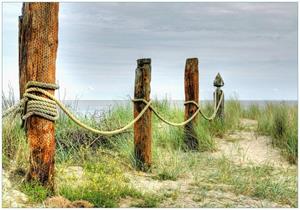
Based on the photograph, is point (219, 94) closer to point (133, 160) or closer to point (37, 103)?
point (133, 160)

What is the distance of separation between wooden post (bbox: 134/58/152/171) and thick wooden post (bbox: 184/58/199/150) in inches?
81.6

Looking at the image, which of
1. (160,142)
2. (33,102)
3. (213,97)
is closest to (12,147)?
(33,102)

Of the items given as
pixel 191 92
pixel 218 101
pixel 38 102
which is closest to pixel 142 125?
pixel 38 102

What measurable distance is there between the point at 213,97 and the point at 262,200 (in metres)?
5.46

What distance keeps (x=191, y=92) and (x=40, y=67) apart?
4.29 meters

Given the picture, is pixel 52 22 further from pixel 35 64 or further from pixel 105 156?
pixel 105 156

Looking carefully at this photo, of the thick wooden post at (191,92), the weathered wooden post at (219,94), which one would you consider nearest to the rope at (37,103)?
the thick wooden post at (191,92)

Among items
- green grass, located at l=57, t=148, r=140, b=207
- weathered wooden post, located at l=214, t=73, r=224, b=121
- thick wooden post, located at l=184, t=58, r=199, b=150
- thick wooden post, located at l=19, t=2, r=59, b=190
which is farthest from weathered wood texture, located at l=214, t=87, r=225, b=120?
thick wooden post, located at l=19, t=2, r=59, b=190

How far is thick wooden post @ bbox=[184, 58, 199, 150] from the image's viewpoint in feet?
26.4

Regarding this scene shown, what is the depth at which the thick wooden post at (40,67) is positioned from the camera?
4125 mm

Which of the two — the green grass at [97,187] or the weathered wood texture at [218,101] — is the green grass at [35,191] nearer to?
the green grass at [97,187]

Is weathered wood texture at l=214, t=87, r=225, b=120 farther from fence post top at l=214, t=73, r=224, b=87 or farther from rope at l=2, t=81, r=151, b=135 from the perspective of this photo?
rope at l=2, t=81, r=151, b=135

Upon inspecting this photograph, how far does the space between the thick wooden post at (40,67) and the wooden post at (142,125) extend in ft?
6.47

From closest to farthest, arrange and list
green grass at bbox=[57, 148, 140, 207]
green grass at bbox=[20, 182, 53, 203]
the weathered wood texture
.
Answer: green grass at bbox=[20, 182, 53, 203] → green grass at bbox=[57, 148, 140, 207] → the weathered wood texture
